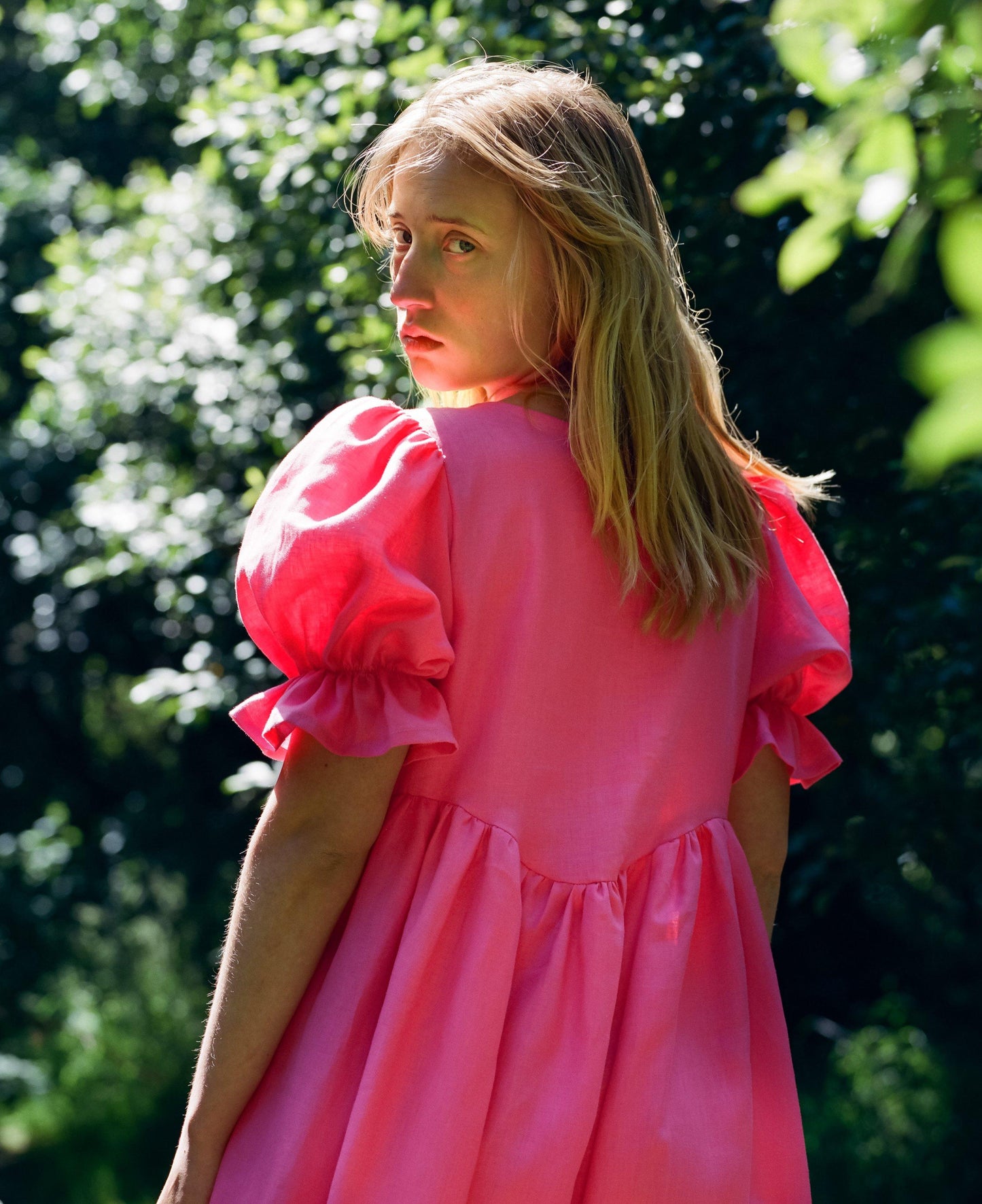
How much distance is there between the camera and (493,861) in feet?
4.23

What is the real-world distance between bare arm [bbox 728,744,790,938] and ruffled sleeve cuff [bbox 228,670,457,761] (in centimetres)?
50

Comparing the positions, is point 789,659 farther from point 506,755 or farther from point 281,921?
point 281,921

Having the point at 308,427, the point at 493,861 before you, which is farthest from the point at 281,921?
the point at 308,427

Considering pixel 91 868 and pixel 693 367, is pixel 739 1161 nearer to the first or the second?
pixel 693 367

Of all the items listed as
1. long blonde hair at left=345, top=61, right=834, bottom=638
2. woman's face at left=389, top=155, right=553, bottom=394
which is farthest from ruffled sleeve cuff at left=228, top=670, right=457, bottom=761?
woman's face at left=389, top=155, right=553, bottom=394

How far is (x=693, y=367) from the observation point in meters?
1.60

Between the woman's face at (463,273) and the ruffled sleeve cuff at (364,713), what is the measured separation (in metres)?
0.39

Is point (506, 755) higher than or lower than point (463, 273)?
lower

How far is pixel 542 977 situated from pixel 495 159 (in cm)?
86

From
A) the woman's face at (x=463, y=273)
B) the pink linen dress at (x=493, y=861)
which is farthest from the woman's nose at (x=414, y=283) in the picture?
the pink linen dress at (x=493, y=861)

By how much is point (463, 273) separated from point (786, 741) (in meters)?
0.69

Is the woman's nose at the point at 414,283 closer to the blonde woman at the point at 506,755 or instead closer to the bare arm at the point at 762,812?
the blonde woman at the point at 506,755

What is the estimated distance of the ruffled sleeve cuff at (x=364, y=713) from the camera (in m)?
1.25

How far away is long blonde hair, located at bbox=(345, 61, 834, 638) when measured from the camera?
1.40m
